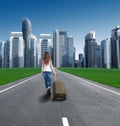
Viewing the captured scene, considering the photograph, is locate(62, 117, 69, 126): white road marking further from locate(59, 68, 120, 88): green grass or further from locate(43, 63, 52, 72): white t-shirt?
locate(59, 68, 120, 88): green grass

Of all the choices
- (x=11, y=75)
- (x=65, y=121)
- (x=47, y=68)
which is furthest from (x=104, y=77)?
(x=65, y=121)

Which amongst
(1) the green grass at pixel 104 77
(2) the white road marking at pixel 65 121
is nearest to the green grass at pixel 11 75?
(1) the green grass at pixel 104 77

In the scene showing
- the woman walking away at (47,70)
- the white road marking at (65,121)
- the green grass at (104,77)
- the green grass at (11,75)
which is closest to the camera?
the white road marking at (65,121)

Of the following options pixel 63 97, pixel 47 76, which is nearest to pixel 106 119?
pixel 63 97

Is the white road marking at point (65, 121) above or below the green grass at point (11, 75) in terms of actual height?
below

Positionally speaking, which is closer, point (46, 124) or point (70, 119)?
point (46, 124)

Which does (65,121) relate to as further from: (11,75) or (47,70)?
(11,75)

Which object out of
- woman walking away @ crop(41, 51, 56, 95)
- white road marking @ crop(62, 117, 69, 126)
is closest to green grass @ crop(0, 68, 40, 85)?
woman walking away @ crop(41, 51, 56, 95)

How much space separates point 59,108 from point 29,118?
1744 millimetres

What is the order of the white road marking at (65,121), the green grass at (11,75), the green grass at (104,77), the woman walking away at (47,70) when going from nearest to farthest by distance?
the white road marking at (65,121), the woman walking away at (47,70), the green grass at (104,77), the green grass at (11,75)

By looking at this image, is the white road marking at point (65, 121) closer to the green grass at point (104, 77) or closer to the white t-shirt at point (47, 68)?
the white t-shirt at point (47, 68)

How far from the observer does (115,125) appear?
590 centimetres

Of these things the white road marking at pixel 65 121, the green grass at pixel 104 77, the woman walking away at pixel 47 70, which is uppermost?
the woman walking away at pixel 47 70

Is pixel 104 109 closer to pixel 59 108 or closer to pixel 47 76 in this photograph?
pixel 59 108
